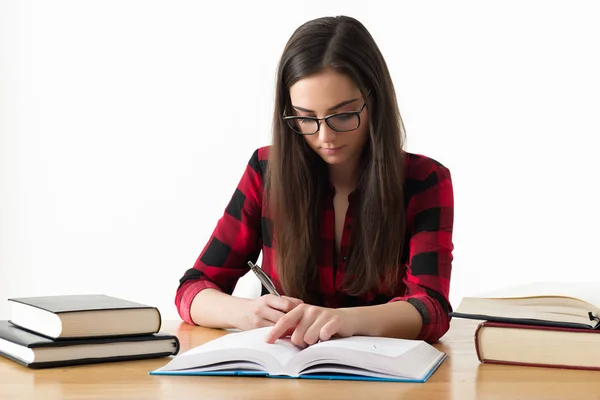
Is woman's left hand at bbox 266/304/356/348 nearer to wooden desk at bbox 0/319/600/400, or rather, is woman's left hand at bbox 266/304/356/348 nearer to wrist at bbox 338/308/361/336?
wrist at bbox 338/308/361/336

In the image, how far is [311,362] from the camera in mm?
1236

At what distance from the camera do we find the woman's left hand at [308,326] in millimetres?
1342

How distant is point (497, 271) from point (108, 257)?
203 centimetres

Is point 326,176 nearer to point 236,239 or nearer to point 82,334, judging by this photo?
point 236,239

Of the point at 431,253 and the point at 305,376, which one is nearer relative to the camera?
the point at 305,376

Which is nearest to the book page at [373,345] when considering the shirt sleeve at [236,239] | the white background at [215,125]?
the shirt sleeve at [236,239]

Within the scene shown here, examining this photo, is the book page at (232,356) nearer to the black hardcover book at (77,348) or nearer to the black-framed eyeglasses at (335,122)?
the black hardcover book at (77,348)

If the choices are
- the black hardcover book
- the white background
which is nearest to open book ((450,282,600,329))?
the black hardcover book

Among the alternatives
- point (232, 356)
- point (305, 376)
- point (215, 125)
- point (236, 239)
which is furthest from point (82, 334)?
point (215, 125)

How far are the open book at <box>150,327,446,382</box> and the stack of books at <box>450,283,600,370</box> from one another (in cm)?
12

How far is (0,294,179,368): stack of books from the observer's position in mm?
1311

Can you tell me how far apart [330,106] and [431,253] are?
1.33ft

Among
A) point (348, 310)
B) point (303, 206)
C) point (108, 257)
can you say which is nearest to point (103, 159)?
point (108, 257)

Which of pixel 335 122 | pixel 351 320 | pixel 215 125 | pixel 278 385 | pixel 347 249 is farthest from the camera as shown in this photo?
pixel 215 125
